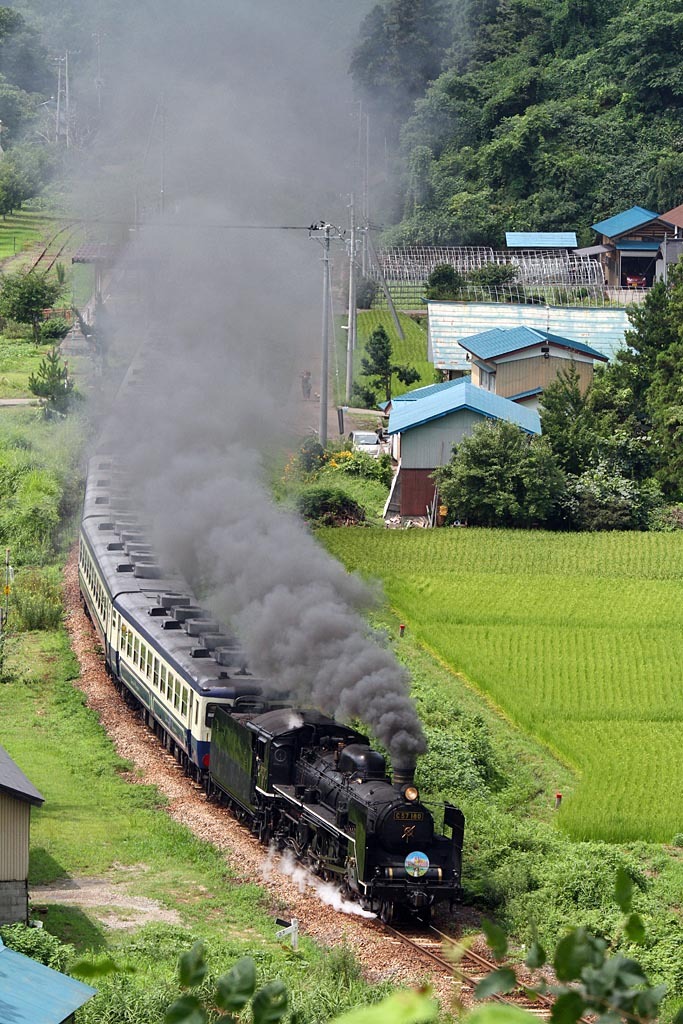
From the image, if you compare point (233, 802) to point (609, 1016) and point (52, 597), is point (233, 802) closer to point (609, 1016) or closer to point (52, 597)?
point (52, 597)

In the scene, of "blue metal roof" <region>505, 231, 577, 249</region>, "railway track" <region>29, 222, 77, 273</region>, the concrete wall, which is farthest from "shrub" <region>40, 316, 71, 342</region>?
the concrete wall

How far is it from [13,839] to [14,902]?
2.35 feet

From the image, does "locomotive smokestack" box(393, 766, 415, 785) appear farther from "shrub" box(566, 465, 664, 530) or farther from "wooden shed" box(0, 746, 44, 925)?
"shrub" box(566, 465, 664, 530)

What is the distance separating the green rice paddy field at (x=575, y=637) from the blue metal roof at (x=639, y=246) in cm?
3820

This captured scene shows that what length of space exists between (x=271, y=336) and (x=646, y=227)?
38180mm

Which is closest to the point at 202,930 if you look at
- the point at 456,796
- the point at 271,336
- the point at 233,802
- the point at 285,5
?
the point at 233,802

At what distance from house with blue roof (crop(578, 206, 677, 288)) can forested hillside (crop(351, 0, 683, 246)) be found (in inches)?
204

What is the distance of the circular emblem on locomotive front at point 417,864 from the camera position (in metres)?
15.7

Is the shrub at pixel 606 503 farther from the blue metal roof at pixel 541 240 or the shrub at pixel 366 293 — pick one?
the blue metal roof at pixel 541 240

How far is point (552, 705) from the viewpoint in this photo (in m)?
26.2

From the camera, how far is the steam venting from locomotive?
31484 millimetres

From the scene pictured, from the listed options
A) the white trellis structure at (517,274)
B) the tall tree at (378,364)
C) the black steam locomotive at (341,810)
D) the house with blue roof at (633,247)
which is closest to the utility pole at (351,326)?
the tall tree at (378,364)

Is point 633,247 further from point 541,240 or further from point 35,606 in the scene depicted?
point 35,606

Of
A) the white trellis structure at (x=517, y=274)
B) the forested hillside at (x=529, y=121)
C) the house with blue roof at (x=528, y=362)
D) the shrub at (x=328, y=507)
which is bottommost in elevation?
the shrub at (x=328, y=507)
